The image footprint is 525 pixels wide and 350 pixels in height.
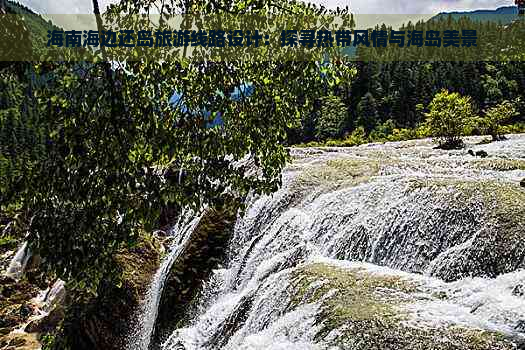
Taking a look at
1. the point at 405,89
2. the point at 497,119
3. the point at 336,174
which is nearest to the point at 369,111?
the point at 405,89

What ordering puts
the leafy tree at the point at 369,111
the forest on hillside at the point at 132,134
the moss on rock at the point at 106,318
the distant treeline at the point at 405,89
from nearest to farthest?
the forest on hillside at the point at 132,134, the moss on rock at the point at 106,318, the distant treeline at the point at 405,89, the leafy tree at the point at 369,111

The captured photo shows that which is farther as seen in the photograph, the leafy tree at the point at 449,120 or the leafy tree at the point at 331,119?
the leafy tree at the point at 331,119

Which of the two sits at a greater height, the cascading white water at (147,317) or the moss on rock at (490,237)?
the moss on rock at (490,237)

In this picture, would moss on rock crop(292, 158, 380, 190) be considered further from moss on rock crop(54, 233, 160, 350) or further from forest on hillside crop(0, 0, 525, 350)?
forest on hillside crop(0, 0, 525, 350)

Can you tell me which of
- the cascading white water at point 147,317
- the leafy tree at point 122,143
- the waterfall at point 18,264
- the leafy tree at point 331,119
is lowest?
the waterfall at point 18,264

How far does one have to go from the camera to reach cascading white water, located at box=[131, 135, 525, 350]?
6.70 meters

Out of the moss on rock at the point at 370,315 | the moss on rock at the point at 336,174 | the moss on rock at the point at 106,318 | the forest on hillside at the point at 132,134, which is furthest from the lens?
the moss on rock at the point at 336,174

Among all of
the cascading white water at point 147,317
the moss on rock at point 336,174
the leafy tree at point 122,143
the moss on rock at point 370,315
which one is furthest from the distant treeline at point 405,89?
the leafy tree at point 122,143

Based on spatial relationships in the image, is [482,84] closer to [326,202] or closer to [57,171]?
[326,202]

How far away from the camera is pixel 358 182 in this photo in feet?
41.0

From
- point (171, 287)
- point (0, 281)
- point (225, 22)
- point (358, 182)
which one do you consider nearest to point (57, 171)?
point (225, 22)

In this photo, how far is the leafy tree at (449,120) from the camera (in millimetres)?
23641

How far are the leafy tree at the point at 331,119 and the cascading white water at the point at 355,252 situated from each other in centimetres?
6437

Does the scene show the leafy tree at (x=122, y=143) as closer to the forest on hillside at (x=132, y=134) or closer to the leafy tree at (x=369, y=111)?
the forest on hillside at (x=132, y=134)
